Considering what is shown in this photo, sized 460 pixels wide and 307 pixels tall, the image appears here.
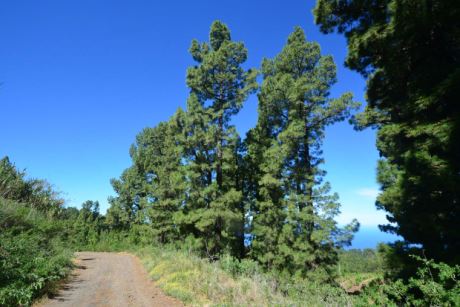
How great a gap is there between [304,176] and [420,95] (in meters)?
9.55

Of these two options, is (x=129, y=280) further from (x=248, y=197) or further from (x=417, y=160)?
(x=417, y=160)

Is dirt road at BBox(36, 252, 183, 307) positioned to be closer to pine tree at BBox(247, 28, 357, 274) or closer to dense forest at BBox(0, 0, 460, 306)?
dense forest at BBox(0, 0, 460, 306)

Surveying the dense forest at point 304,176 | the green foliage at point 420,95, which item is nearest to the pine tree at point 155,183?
the dense forest at point 304,176

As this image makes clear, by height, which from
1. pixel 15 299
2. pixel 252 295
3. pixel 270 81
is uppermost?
pixel 270 81

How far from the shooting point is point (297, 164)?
1703cm

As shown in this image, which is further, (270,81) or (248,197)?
(248,197)

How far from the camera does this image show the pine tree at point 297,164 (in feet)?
49.2

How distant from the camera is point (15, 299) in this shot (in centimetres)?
795

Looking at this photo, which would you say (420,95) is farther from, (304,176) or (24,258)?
(24,258)

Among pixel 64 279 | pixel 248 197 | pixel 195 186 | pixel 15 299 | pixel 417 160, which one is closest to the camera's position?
pixel 417 160

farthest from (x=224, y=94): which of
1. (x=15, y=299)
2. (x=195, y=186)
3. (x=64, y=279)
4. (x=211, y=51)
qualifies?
(x=15, y=299)

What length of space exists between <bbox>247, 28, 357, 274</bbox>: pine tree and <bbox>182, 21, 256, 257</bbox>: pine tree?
1.80 metres

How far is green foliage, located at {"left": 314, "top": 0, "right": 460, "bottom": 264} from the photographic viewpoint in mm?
6680

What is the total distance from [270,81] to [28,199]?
17305mm
